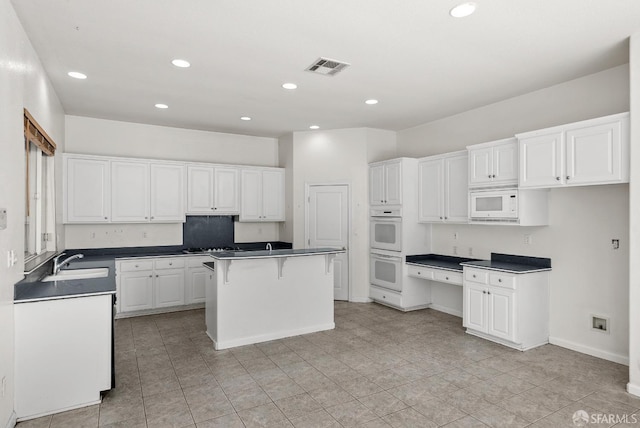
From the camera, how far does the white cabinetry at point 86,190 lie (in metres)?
5.12

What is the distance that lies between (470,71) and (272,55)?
6.55ft

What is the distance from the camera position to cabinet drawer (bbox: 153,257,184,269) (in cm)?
554

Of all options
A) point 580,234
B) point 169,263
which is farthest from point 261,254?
point 580,234

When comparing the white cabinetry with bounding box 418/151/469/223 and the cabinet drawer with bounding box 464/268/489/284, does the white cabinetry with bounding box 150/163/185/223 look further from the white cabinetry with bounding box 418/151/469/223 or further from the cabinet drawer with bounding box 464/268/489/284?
the cabinet drawer with bounding box 464/268/489/284

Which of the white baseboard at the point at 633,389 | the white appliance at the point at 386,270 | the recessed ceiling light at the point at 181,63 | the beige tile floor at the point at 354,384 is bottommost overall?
the beige tile floor at the point at 354,384

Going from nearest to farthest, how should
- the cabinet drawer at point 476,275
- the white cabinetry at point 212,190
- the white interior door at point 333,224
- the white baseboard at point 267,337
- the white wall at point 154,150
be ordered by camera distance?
1. the white baseboard at point 267,337
2. the cabinet drawer at point 476,275
3. the white wall at point 154,150
4. the white cabinetry at point 212,190
5. the white interior door at point 333,224

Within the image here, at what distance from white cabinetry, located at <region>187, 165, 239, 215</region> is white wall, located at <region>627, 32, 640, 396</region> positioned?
203 inches

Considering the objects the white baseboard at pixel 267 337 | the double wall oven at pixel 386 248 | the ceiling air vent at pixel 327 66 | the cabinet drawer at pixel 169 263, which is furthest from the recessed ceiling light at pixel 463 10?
the cabinet drawer at pixel 169 263

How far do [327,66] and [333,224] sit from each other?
323 cm

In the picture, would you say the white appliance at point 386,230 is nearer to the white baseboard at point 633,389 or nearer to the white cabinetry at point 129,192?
the white baseboard at point 633,389

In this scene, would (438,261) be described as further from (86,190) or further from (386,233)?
(86,190)

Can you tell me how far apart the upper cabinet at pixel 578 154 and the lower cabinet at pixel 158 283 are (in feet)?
15.3

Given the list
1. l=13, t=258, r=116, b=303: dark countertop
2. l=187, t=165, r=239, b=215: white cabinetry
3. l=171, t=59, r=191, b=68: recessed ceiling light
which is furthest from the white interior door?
l=13, t=258, r=116, b=303: dark countertop

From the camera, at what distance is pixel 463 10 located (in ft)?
8.73
